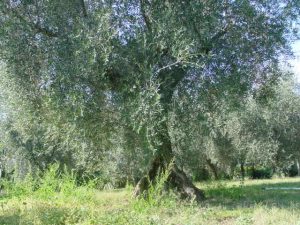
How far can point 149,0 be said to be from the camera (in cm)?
1199

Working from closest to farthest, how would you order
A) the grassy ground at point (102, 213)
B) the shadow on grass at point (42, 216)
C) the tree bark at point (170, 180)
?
the grassy ground at point (102, 213) → the shadow on grass at point (42, 216) → the tree bark at point (170, 180)

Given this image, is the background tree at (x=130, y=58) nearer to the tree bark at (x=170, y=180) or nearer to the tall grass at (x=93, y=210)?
the tree bark at (x=170, y=180)

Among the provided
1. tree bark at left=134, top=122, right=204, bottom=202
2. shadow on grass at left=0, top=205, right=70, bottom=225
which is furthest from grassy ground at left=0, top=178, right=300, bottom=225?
tree bark at left=134, top=122, right=204, bottom=202

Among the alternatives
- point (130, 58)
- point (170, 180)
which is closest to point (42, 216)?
point (130, 58)

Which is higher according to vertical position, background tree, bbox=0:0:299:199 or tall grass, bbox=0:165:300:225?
background tree, bbox=0:0:299:199

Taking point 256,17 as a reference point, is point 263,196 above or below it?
below

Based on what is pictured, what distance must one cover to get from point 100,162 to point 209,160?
65.0ft

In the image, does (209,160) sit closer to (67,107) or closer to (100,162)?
(100,162)

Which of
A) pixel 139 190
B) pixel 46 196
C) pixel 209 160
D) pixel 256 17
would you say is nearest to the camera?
pixel 46 196

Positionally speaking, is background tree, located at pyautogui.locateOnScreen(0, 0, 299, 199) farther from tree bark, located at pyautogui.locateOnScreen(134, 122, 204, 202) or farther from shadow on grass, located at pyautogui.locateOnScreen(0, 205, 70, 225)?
shadow on grass, located at pyautogui.locateOnScreen(0, 205, 70, 225)

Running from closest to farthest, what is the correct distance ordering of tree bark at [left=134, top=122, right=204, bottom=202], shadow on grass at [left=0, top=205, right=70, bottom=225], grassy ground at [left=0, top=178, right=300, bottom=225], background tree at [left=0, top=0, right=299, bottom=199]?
grassy ground at [left=0, top=178, right=300, bottom=225], shadow on grass at [left=0, top=205, right=70, bottom=225], background tree at [left=0, top=0, right=299, bottom=199], tree bark at [left=134, top=122, right=204, bottom=202]

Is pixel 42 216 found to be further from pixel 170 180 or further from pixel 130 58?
pixel 170 180

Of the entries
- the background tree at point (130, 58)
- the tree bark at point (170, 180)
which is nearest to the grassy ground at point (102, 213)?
the background tree at point (130, 58)

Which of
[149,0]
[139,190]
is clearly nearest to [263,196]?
[139,190]
